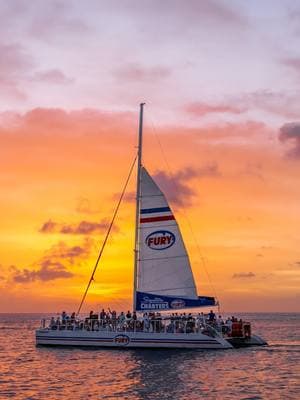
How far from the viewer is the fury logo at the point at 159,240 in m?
51.7

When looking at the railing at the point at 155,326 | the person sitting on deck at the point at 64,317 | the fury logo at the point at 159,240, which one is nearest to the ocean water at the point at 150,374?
the railing at the point at 155,326

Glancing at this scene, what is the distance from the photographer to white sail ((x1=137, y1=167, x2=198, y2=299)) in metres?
51.4

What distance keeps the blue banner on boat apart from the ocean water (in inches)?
149

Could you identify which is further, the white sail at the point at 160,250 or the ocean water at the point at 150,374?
the white sail at the point at 160,250

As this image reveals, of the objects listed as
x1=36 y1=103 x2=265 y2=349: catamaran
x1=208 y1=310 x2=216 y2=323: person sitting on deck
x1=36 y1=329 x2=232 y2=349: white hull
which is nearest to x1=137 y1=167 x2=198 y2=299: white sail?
x1=36 y1=103 x2=265 y2=349: catamaran

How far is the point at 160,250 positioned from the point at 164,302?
4133 mm

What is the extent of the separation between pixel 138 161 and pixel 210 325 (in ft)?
47.0

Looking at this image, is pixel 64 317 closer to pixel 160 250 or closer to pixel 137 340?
pixel 137 340

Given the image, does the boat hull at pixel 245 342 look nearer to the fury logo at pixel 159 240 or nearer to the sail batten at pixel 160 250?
the sail batten at pixel 160 250

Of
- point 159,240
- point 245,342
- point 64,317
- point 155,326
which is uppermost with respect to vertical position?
point 159,240

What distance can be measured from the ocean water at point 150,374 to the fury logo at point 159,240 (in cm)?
823

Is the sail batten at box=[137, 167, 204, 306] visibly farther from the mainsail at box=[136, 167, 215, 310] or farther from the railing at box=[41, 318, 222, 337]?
the railing at box=[41, 318, 222, 337]

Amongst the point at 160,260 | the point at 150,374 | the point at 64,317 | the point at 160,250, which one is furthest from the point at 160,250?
the point at 150,374

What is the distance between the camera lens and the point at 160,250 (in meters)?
51.8
